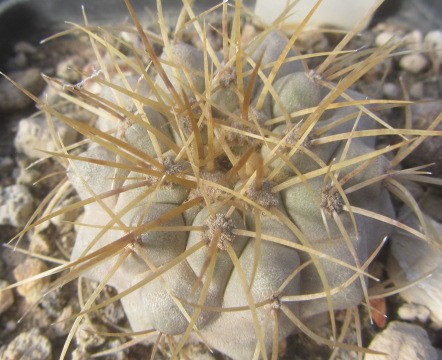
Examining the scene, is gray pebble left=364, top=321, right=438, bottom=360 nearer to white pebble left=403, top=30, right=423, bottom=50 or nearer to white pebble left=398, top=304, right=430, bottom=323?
white pebble left=398, top=304, right=430, bottom=323

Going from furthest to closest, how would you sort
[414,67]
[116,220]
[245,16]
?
[245,16] → [414,67] → [116,220]

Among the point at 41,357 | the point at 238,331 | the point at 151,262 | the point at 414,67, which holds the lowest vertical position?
the point at 41,357

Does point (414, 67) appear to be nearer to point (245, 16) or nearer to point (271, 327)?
point (245, 16)

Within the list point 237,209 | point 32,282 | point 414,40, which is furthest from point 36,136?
point 414,40

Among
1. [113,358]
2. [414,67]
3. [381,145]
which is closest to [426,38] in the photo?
[414,67]

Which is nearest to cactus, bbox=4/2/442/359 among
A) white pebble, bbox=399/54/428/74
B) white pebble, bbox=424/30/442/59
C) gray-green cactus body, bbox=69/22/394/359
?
gray-green cactus body, bbox=69/22/394/359

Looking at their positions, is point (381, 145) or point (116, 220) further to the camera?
point (381, 145)

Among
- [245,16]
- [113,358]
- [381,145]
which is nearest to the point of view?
[113,358]
